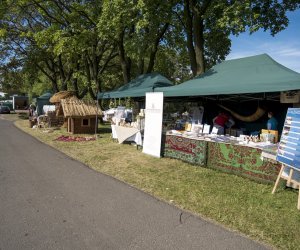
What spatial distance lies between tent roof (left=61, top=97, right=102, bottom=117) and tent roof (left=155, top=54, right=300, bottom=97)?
6269mm

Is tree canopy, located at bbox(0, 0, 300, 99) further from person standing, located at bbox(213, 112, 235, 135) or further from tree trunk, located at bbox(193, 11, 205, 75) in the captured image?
person standing, located at bbox(213, 112, 235, 135)

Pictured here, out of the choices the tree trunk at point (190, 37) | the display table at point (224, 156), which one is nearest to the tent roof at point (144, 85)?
the tree trunk at point (190, 37)

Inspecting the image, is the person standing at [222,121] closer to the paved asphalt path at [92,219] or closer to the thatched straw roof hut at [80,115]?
the paved asphalt path at [92,219]

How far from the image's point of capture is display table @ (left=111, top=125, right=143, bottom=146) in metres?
10.6

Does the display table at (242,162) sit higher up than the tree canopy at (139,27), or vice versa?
the tree canopy at (139,27)

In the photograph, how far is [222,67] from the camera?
959 centimetres

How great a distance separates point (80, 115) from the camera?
14883 millimetres

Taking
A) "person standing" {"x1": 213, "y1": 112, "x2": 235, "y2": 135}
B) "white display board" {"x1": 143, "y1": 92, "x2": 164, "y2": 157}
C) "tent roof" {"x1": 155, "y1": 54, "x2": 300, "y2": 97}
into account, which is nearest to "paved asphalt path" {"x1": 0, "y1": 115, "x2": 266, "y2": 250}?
"white display board" {"x1": 143, "y1": 92, "x2": 164, "y2": 157}

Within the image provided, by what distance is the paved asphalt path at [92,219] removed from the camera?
3646mm

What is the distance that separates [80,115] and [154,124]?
6.85 metres

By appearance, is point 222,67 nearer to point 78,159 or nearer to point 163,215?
point 78,159

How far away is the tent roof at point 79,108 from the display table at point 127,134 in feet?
11.2

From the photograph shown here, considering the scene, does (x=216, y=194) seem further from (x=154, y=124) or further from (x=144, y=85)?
(x=144, y=85)

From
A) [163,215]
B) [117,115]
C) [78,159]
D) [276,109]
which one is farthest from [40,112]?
[163,215]
